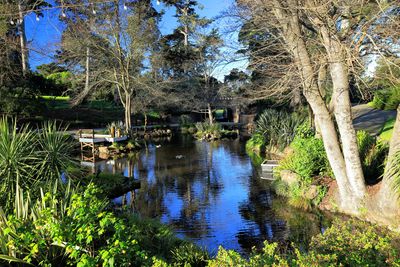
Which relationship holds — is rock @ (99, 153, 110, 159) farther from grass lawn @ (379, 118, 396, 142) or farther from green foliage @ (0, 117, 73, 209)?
grass lawn @ (379, 118, 396, 142)

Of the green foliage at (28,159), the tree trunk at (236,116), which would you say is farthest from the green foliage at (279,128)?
the tree trunk at (236,116)

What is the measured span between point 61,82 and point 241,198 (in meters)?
31.7

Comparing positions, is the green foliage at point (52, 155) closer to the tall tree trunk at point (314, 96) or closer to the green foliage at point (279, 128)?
the tall tree trunk at point (314, 96)

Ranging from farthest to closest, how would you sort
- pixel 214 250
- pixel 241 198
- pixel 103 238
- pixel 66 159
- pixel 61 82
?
1. pixel 61 82
2. pixel 241 198
3. pixel 66 159
4. pixel 214 250
5. pixel 103 238

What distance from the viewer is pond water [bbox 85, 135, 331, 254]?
258 inches

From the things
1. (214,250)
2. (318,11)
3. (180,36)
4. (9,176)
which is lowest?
(214,250)

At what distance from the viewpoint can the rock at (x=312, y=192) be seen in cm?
813

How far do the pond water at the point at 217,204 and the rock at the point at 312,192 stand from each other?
63 centimetres

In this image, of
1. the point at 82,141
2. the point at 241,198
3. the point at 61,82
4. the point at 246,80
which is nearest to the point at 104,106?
the point at 61,82

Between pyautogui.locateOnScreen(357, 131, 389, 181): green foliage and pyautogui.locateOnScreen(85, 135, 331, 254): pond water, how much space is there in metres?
1.78

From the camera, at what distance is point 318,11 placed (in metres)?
5.89

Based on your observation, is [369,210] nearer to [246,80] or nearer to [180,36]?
[246,80]

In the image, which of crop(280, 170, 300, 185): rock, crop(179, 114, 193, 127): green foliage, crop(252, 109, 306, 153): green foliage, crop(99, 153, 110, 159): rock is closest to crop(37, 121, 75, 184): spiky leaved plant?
crop(280, 170, 300, 185): rock

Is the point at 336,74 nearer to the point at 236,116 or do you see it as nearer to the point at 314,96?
the point at 314,96
